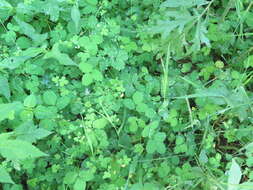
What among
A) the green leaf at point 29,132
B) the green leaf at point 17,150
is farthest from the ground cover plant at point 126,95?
the green leaf at point 17,150

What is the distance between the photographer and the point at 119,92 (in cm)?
234

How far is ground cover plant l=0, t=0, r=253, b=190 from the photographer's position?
2201 mm

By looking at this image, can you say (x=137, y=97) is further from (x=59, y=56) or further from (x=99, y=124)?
(x=59, y=56)

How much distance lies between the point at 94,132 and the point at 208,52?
→ 90cm

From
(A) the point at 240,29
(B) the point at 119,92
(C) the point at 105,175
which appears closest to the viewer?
(C) the point at 105,175

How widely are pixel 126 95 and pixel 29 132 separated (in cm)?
62

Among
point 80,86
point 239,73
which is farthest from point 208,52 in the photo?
point 80,86

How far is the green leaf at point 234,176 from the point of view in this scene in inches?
80.6

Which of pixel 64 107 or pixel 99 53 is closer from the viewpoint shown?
pixel 64 107

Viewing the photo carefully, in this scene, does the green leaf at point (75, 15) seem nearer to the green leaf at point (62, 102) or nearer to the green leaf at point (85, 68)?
the green leaf at point (85, 68)

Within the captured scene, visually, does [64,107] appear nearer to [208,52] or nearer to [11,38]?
[11,38]

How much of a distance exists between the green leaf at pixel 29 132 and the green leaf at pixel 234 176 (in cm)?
98

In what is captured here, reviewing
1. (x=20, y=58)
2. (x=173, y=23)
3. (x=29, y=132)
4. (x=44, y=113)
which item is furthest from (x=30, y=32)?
(x=173, y=23)

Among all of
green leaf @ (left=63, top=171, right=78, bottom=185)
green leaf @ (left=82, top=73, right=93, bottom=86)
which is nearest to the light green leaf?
green leaf @ (left=63, top=171, right=78, bottom=185)
